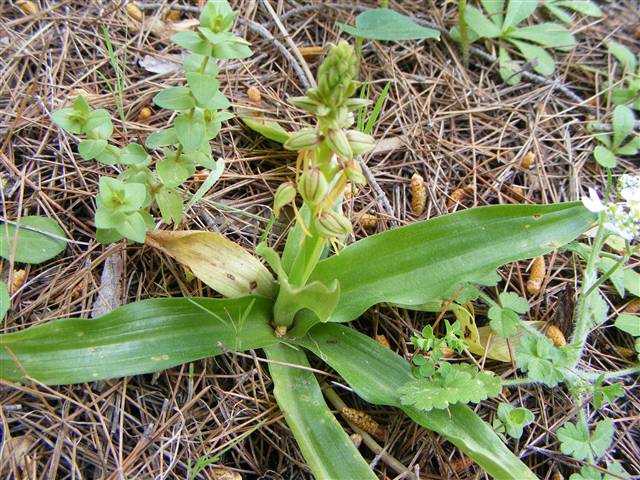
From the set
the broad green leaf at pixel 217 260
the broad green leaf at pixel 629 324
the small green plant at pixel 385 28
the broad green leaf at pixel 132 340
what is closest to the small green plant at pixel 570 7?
the small green plant at pixel 385 28

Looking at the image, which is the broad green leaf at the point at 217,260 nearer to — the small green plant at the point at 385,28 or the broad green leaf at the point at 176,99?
the broad green leaf at the point at 176,99

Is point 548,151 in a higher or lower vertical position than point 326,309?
higher

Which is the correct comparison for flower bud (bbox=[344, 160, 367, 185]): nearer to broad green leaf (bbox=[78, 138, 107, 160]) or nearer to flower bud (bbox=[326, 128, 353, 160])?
flower bud (bbox=[326, 128, 353, 160])

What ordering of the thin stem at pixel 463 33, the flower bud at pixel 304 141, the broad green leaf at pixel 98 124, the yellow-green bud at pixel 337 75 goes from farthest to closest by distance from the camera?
the thin stem at pixel 463 33
the broad green leaf at pixel 98 124
the flower bud at pixel 304 141
the yellow-green bud at pixel 337 75

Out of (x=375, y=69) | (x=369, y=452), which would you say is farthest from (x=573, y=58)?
(x=369, y=452)

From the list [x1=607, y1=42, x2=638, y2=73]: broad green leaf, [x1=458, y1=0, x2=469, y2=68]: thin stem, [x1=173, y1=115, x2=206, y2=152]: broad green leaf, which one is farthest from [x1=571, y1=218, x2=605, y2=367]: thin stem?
[x1=173, y1=115, x2=206, y2=152]: broad green leaf

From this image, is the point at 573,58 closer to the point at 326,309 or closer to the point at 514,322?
the point at 514,322

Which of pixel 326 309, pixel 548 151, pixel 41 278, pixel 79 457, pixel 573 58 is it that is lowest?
pixel 79 457
